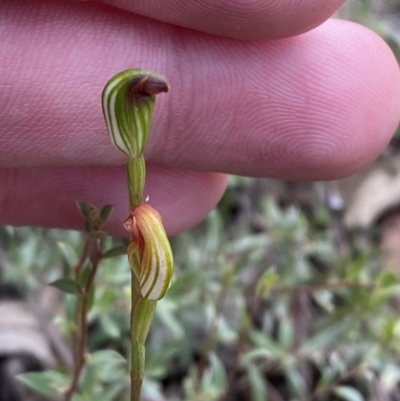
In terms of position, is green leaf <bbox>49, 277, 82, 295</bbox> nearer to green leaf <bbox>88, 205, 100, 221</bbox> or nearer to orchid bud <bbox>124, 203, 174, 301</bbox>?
green leaf <bbox>88, 205, 100, 221</bbox>

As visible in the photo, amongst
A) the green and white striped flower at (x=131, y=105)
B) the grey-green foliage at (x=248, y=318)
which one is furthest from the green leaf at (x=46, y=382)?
the green and white striped flower at (x=131, y=105)

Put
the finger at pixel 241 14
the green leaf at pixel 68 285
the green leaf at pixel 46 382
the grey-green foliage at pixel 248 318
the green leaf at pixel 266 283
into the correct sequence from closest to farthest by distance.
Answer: the finger at pixel 241 14
the green leaf at pixel 68 285
the green leaf at pixel 46 382
the green leaf at pixel 266 283
the grey-green foliage at pixel 248 318

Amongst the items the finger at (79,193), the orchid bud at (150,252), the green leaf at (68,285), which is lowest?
the green leaf at (68,285)

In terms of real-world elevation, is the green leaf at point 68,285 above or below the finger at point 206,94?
below

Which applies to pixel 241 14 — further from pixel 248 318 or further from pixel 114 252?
pixel 248 318

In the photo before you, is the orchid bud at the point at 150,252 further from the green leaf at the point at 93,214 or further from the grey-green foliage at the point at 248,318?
the grey-green foliage at the point at 248,318

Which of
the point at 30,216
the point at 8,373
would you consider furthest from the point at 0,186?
the point at 8,373

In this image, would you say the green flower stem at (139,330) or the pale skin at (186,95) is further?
the pale skin at (186,95)
